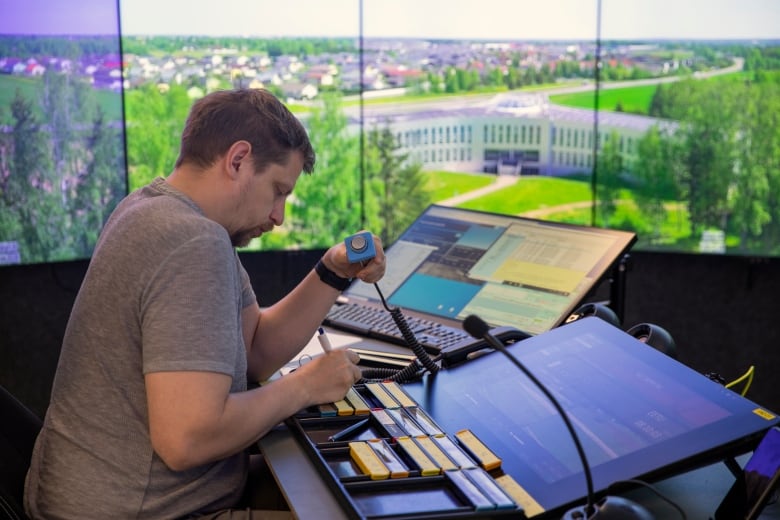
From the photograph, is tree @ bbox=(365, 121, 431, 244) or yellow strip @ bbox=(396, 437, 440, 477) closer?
yellow strip @ bbox=(396, 437, 440, 477)

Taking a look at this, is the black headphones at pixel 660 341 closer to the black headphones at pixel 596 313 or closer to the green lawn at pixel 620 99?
the black headphones at pixel 596 313

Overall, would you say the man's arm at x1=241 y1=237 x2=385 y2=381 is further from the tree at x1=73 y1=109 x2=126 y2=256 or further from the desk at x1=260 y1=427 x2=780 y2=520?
the tree at x1=73 y1=109 x2=126 y2=256

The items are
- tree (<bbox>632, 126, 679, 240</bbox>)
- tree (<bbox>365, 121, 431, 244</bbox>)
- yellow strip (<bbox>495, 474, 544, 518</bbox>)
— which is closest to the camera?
yellow strip (<bbox>495, 474, 544, 518</bbox>)

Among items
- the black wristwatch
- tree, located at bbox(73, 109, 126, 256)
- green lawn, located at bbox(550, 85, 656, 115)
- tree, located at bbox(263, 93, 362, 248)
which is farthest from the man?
green lawn, located at bbox(550, 85, 656, 115)

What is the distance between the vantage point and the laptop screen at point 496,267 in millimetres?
2037

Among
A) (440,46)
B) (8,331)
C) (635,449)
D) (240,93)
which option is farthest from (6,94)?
(635,449)

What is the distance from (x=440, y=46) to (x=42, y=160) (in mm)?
1748

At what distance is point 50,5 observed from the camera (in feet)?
11.2

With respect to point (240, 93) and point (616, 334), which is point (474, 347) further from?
point (240, 93)

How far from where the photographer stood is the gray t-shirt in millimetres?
1281

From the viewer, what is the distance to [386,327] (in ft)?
7.00

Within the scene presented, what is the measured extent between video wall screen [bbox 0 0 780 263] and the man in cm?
227

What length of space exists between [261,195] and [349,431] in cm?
43

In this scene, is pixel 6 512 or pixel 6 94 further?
pixel 6 94
